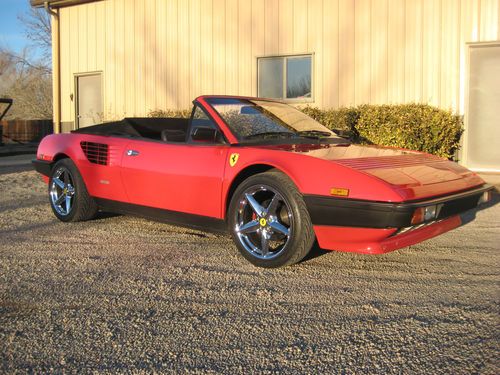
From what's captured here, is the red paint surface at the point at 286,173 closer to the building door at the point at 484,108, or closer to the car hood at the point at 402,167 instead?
the car hood at the point at 402,167

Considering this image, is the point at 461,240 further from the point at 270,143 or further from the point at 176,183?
the point at 176,183

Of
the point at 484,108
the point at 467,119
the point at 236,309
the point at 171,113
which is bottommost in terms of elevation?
the point at 236,309

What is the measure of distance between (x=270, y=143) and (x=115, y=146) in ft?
5.43

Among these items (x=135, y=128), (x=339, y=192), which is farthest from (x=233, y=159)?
(x=135, y=128)

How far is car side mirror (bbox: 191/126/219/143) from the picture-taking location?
4336 mm

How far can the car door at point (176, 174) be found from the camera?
420 centimetres

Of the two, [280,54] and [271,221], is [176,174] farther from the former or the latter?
[280,54]

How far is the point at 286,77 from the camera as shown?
10.6 metres

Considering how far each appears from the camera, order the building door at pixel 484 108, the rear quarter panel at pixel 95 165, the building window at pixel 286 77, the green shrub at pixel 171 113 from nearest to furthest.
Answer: the rear quarter panel at pixel 95 165
the building door at pixel 484 108
the building window at pixel 286 77
the green shrub at pixel 171 113

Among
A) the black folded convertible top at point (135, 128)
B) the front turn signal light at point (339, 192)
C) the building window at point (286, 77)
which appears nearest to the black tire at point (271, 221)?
the front turn signal light at point (339, 192)

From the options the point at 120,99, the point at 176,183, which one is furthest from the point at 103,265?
the point at 120,99

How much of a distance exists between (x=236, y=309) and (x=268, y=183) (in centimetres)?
108

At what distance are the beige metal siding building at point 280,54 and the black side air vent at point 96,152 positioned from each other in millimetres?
5809

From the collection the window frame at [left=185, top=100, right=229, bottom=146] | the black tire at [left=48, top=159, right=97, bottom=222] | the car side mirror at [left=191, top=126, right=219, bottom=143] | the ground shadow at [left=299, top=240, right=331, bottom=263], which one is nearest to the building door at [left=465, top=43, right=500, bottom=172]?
the ground shadow at [left=299, top=240, right=331, bottom=263]
